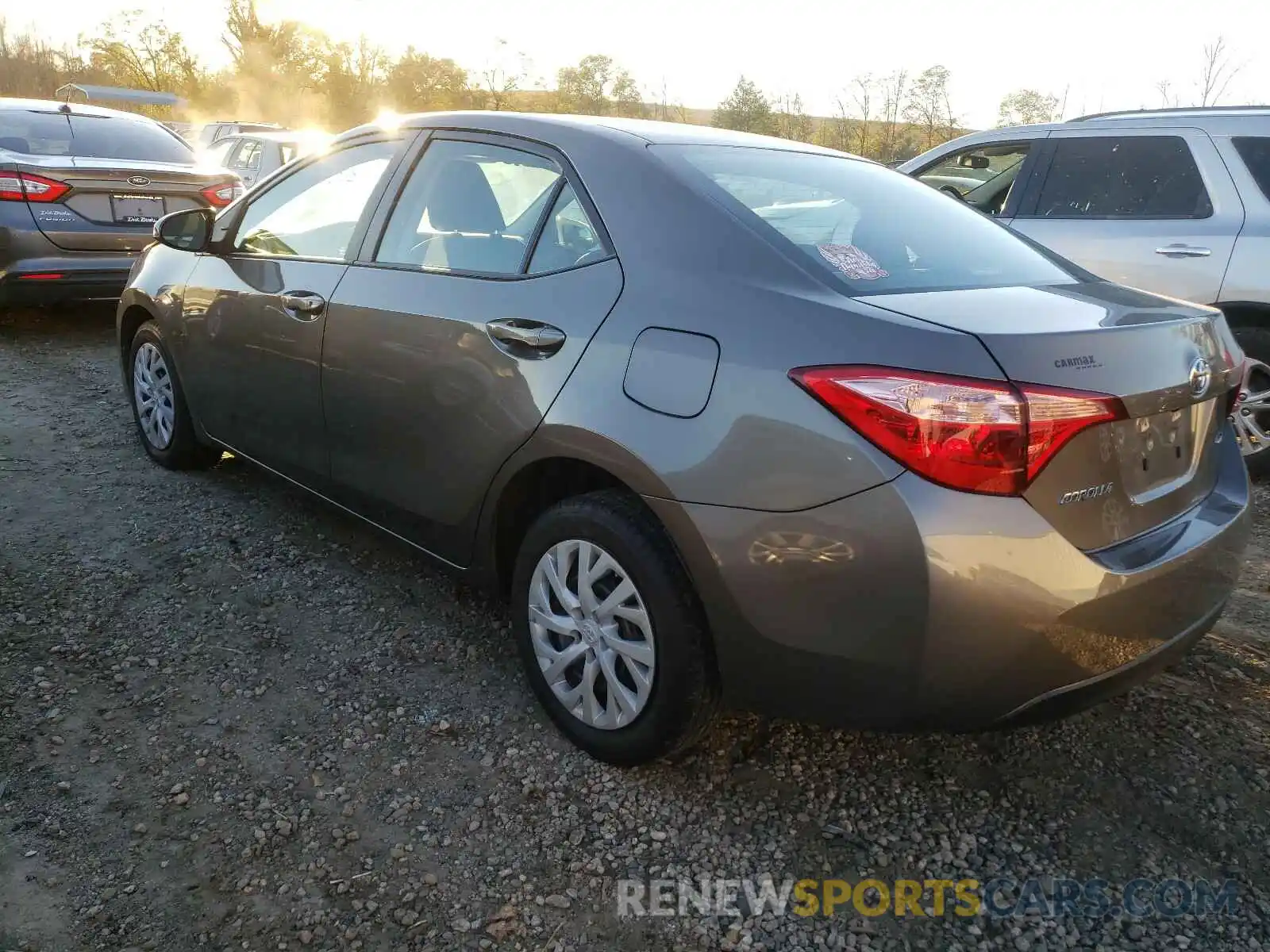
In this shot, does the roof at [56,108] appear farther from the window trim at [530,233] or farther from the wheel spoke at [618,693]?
the wheel spoke at [618,693]

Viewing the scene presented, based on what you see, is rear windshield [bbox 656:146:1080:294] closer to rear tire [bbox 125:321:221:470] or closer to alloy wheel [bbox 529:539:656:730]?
alloy wheel [bbox 529:539:656:730]

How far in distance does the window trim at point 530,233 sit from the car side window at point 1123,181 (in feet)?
11.7

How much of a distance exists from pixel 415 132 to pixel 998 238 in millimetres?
1816

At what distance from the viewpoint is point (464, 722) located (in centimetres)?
274

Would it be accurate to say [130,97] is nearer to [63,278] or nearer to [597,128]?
[63,278]

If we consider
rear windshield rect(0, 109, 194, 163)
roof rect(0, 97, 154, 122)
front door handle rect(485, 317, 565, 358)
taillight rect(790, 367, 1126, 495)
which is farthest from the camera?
roof rect(0, 97, 154, 122)

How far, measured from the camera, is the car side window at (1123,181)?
4930 millimetres

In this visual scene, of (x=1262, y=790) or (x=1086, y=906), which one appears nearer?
(x=1086, y=906)

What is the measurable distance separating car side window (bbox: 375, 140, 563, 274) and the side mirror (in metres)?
1.26

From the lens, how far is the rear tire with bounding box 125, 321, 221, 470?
4.28m

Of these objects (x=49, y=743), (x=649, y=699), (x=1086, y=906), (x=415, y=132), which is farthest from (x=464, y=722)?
(x=415, y=132)

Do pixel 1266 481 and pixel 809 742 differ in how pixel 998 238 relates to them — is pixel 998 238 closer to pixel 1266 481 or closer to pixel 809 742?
pixel 809 742

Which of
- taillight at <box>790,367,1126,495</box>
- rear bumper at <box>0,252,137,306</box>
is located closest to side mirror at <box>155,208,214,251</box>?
rear bumper at <box>0,252,137,306</box>

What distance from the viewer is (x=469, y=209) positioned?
116 inches
